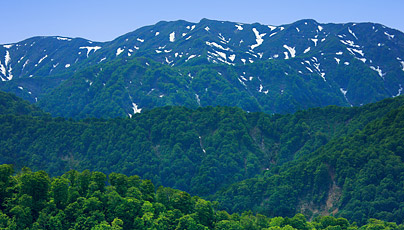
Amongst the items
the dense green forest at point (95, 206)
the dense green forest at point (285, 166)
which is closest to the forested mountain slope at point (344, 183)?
the dense green forest at point (285, 166)

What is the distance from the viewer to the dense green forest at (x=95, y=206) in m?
73.3

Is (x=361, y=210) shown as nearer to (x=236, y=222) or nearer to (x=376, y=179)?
(x=376, y=179)

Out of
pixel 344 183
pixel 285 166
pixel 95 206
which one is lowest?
pixel 95 206

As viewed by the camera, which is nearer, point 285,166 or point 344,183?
point 344,183

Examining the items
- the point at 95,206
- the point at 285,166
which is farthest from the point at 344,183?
the point at 95,206

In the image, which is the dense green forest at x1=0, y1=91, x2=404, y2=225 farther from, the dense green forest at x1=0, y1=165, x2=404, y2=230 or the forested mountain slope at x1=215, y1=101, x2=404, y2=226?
the dense green forest at x1=0, y1=165, x2=404, y2=230

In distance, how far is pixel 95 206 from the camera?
77.8 m

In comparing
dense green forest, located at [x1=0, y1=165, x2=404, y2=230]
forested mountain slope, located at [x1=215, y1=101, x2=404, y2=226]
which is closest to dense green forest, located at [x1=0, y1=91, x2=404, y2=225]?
forested mountain slope, located at [x1=215, y1=101, x2=404, y2=226]

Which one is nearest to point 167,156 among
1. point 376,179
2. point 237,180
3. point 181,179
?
point 181,179

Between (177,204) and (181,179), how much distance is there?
3780 inches

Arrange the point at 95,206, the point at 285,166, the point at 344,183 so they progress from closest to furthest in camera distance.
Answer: the point at 95,206 < the point at 344,183 < the point at 285,166

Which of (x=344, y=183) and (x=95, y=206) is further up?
(x=344, y=183)

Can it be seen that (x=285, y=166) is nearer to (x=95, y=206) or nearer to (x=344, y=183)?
(x=344, y=183)

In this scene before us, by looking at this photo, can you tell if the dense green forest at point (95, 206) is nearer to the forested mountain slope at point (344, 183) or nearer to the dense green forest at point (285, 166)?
the forested mountain slope at point (344, 183)
